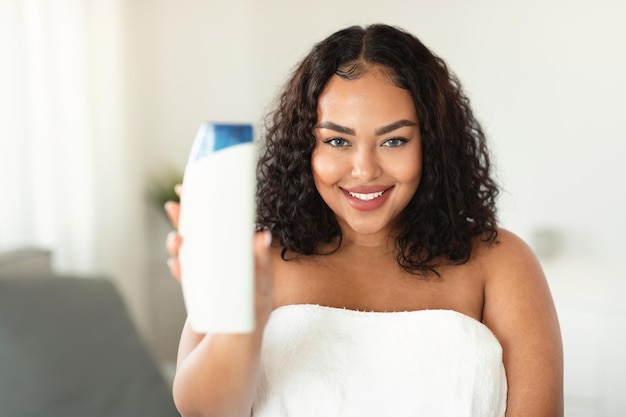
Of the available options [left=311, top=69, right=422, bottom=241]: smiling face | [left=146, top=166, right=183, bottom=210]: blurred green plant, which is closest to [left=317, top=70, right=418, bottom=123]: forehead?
[left=311, top=69, right=422, bottom=241]: smiling face

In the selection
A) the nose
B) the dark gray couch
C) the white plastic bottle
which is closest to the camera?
the white plastic bottle

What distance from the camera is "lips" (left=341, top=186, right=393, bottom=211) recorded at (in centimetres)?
84

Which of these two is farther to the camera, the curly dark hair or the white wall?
the white wall

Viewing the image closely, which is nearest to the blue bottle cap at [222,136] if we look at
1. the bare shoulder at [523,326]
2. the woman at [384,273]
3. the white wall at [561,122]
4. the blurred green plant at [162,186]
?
the woman at [384,273]

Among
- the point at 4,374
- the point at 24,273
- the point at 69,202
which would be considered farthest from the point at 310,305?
the point at 69,202

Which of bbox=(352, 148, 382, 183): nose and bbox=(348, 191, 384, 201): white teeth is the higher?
bbox=(352, 148, 382, 183): nose

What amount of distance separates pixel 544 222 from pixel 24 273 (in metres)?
1.25

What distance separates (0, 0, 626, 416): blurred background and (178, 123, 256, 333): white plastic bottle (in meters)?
1.14

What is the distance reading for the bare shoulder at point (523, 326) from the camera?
84cm

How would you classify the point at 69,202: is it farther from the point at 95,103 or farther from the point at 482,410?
the point at 482,410

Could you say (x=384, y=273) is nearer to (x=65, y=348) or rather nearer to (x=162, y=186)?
(x=65, y=348)

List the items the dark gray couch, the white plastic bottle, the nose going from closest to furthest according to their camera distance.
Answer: the white plastic bottle, the nose, the dark gray couch

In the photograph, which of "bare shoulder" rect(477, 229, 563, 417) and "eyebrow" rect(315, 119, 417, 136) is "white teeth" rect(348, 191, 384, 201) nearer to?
"eyebrow" rect(315, 119, 417, 136)

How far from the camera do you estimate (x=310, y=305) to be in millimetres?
855
